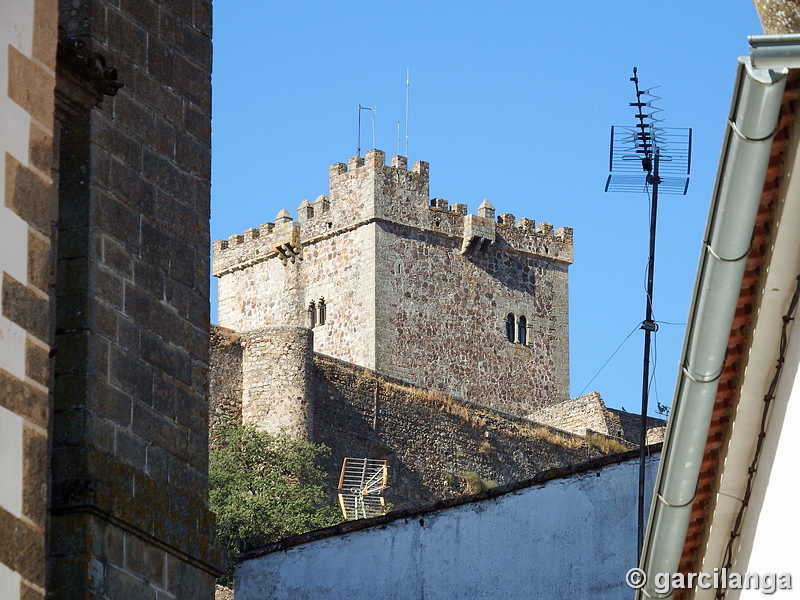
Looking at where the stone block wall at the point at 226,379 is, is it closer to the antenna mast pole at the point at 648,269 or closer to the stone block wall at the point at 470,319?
the stone block wall at the point at 470,319

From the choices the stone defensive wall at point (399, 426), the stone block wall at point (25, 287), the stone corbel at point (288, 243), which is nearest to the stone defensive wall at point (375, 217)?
the stone corbel at point (288, 243)

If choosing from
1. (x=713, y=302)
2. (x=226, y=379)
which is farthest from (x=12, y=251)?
(x=226, y=379)

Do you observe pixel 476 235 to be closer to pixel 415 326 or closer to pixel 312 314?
pixel 415 326

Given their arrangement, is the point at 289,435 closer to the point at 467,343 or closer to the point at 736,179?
the point at 467,343

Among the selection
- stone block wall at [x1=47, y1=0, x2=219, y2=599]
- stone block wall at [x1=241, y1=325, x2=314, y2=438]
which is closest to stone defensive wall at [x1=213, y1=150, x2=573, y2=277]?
stone block wall at [x1=241, y1=325, x2=314, y2=438]

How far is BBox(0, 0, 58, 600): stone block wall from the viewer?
20.4 feet

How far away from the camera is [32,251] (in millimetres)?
6609

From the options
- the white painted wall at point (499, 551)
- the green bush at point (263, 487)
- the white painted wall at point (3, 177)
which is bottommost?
the white painted wall at point (3, 177)

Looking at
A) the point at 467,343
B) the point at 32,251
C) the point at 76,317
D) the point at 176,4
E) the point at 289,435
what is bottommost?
the point at 32,251

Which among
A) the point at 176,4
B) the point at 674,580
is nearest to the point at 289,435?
the point at 176,4

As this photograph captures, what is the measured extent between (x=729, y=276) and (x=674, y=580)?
139cm

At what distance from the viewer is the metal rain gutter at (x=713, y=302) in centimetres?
581

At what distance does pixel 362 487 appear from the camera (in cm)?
3544

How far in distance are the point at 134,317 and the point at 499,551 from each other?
589 centimetres
